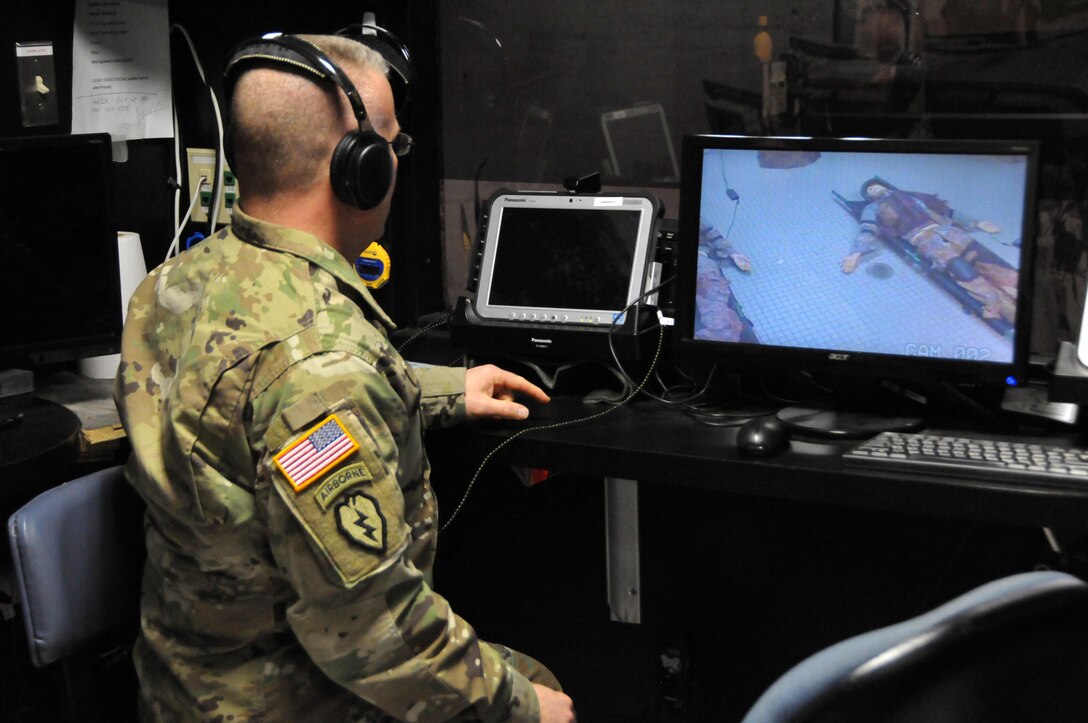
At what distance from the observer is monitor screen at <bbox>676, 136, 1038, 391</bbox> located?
152 cm

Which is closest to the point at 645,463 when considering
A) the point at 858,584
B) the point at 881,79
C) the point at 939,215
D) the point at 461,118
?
the point at 939,215

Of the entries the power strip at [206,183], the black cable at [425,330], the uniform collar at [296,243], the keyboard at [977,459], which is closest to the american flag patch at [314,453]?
the uniform collar at [296,243]

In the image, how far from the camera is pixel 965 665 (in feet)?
2.08

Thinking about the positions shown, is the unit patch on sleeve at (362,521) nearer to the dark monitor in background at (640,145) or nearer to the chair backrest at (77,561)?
the chair backrest at (77,561)

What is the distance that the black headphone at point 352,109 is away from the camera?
124 cm

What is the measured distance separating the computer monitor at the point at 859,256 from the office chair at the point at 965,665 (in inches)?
37.2

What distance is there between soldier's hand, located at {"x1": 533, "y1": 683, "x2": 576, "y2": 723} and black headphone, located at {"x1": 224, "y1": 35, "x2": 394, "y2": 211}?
0.59m

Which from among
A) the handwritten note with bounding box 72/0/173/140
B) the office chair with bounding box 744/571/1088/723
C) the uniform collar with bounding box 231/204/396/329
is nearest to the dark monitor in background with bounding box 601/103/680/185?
the handwritten note with bounding box 72/0/173/140

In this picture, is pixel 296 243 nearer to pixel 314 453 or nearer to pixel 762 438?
pixel 314 453

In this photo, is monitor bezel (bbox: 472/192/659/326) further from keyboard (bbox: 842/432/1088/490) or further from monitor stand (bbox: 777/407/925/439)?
keyboard (bbox: 842/432/1088/490)

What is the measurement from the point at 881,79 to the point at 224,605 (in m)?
1.37

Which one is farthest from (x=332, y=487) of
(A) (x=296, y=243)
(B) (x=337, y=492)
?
(A) (x=296, y=243)

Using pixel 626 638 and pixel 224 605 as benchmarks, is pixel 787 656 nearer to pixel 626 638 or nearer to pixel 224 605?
pixel 626 638

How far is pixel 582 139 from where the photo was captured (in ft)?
7.11
